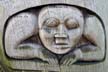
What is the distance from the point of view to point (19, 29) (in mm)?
2006

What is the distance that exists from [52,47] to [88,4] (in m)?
0.27

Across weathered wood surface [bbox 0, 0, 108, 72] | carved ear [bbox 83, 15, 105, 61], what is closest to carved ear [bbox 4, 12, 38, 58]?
weathered wood surface [bbox 0, 0, 108, 72]

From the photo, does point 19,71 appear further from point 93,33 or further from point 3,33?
point 93,33

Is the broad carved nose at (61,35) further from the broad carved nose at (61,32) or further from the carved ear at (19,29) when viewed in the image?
the carved ear at (19,29)

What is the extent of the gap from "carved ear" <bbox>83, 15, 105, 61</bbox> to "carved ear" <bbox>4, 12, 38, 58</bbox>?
0.83 feet

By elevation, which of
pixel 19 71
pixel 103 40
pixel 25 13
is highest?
pixel 25 13

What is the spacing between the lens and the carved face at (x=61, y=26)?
1970 mm

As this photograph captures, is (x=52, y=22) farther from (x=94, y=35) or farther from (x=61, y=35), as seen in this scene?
(x=94, y=35)

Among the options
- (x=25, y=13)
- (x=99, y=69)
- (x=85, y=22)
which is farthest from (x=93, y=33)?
(x=25, y=13)

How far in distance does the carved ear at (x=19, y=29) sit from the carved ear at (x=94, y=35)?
0.83 ft

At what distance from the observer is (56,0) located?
196cm

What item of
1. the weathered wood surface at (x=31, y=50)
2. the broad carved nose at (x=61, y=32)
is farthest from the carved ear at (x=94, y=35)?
the broad carved nose at (x=61, y=32)

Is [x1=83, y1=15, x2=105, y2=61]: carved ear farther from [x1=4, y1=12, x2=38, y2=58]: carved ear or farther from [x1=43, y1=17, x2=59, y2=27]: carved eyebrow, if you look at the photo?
[x1=4, y1=12, x2=38, y2=58]: carved ear

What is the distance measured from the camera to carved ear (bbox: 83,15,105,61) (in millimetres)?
1991
